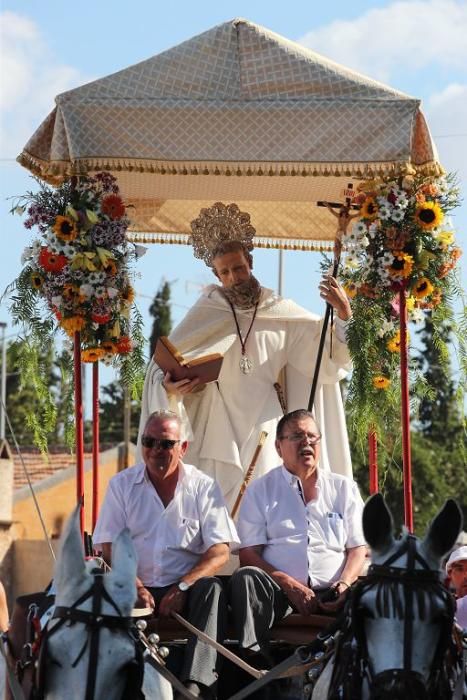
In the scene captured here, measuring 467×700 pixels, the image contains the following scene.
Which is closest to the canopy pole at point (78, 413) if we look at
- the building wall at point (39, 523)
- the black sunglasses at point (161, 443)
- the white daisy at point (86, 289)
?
the white daisy at point (86, 289)

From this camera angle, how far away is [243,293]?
10.7 meters

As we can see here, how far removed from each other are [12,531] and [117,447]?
320cm

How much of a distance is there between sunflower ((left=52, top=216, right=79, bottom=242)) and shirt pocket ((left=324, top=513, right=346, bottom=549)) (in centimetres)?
262

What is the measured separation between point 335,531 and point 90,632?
244cm

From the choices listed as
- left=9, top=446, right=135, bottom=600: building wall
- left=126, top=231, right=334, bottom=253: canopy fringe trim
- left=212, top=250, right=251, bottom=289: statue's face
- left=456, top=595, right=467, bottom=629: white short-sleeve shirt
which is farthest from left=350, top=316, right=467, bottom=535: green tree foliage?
left=456, top=595, right=467, bottom=629: white short-sleeve shirt

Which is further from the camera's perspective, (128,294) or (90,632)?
(128,294)

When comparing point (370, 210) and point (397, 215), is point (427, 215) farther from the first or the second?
Answer: point (370, 210)

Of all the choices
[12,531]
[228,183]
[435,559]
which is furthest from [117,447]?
[435,559]

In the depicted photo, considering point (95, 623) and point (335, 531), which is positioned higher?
point (335, 531)

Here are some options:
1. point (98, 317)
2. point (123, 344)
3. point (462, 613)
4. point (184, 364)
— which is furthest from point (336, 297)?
point (462, 613)

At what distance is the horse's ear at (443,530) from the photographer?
6.54 metres

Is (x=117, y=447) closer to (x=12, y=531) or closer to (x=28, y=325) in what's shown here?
(x=12, y=531)

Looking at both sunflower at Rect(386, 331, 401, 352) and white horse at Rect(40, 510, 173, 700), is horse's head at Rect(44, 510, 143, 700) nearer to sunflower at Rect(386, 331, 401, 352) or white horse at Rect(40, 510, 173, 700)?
white horse at Rect(40, 510, 173, 700)

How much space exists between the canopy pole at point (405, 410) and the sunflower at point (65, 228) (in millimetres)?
2160
